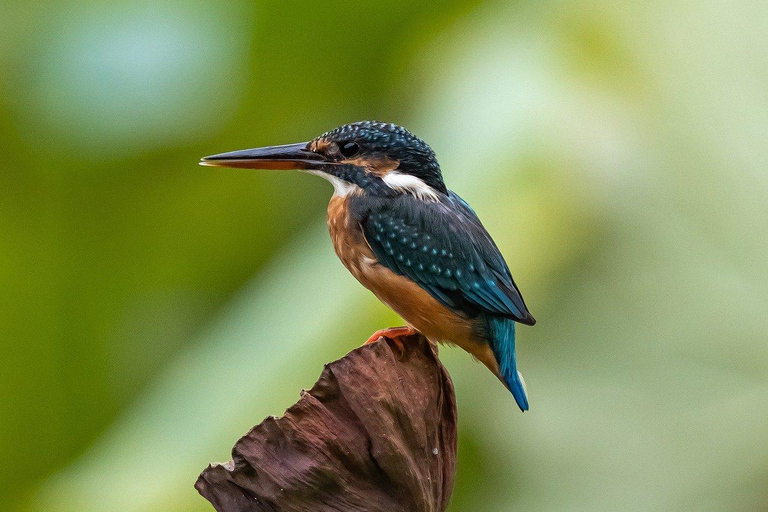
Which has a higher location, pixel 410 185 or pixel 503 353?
pixel 410 185

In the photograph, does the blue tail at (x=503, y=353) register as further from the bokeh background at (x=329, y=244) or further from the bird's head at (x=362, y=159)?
the bokeh background at (x=329, y=244)

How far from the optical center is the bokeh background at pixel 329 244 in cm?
306

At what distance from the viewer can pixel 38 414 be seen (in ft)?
11.3

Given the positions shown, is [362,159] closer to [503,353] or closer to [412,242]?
[412,242]

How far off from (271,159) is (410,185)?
0.36 metres

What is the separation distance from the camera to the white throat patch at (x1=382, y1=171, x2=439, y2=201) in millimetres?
2388

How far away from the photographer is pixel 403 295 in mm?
2279

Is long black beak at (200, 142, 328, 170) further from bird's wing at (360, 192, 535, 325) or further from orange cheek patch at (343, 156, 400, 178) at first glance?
bird's wing at (360, 192, 535, 325)

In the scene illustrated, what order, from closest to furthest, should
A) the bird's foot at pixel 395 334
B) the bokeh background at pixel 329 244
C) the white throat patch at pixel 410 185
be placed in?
1. the bird's foot at pixel 395 334
2. the white throat patch at pixel 410 185
3. the bokeh background at pixel 329 244

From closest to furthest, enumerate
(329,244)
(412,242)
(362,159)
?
(412,242) < (362,159) < (329,244)

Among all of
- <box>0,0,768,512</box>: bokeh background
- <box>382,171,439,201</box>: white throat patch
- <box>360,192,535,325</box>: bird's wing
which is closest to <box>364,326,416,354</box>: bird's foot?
<box>360,192,535,325</box>: bird's wing

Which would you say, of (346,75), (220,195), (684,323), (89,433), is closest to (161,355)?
(89,433)

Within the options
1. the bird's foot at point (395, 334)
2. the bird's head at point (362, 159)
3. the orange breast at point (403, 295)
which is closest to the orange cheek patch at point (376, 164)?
the bird's head at point (362, 159)

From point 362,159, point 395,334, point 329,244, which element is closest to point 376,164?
point 362,159
